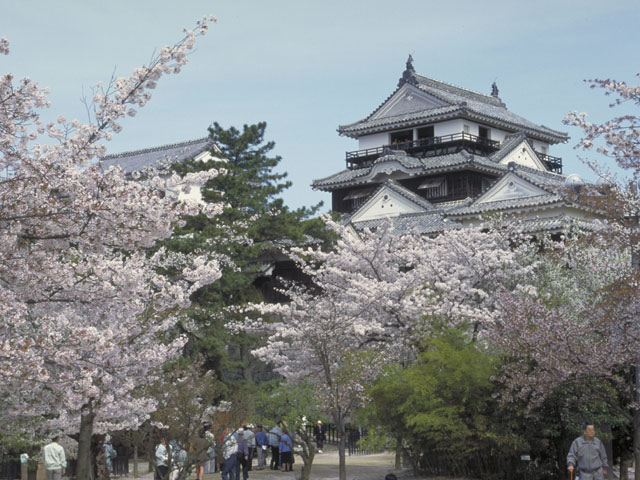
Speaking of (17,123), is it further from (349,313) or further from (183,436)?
(349,313)

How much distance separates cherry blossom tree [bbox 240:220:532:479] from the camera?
21078 millimetres

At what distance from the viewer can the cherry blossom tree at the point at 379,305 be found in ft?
69.2

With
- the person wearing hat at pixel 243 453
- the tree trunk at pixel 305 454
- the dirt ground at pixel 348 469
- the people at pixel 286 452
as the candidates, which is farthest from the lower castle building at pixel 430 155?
the person wearing hat at pixel 243 453

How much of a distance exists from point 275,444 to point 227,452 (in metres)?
7.74

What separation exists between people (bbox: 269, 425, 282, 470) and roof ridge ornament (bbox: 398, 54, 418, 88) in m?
31.8

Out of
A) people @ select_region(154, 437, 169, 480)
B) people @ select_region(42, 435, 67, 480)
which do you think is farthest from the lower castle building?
people @ select_region(42, 435, 67, 480)

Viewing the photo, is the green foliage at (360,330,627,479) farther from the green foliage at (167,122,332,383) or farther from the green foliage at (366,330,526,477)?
the green foliage at (167,122,332,383)

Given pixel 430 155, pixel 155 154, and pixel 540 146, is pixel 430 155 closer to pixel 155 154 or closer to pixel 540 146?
pixel 540 146

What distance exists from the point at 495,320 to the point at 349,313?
17.3ft

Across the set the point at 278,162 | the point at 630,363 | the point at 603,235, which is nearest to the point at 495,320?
the point at 630,363

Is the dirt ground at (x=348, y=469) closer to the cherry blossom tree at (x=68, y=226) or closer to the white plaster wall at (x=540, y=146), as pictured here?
the cherry blossom tree at (x=68, y=226)

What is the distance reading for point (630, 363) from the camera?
665 inches

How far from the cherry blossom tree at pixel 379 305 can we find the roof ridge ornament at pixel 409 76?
1045 inches

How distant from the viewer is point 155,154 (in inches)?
2076
